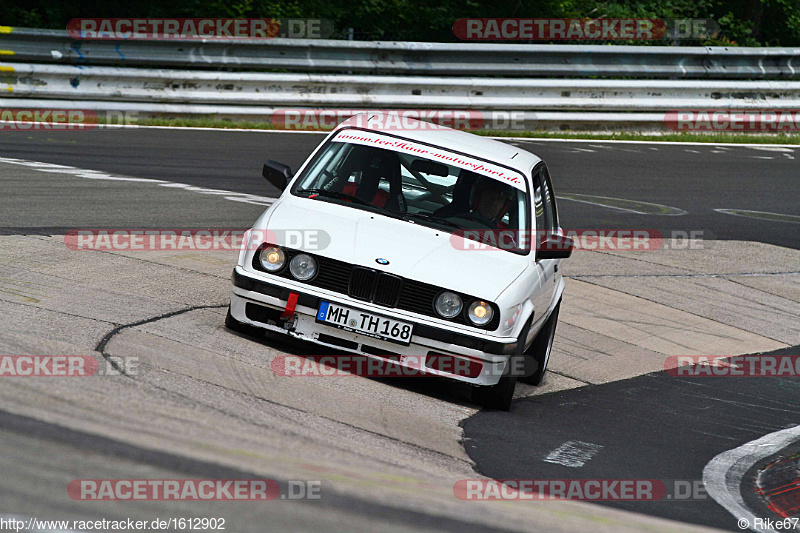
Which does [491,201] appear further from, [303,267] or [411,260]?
[303,267]

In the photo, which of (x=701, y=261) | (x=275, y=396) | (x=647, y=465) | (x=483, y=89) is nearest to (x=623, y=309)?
(x=701, y=261)

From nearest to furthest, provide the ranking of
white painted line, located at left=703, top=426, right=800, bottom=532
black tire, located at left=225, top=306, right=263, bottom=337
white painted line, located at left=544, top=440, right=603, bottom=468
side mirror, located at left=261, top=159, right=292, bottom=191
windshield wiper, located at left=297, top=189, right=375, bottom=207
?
white painted line, located at left=703, top=426, right=800, bottom=532, white painted line, located at left=544, top=440, right=603, bottom=468, black tire, located at left=225, top=306, right=263, bottom=337, windshield wiper, located at left=297, top=189, right=375, bottom=207, side mirror, located at left=261, top=159, right=292, bottom=191

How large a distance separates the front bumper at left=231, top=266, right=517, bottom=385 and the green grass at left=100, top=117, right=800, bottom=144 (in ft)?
37.5

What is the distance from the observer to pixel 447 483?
5.00 m

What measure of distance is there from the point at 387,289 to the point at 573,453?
1.47 metres

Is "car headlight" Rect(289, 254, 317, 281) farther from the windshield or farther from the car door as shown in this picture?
the car door

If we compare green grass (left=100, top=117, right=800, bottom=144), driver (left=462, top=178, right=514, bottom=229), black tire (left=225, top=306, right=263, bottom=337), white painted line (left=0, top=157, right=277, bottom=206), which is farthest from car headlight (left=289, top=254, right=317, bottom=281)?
green grass (left=100, top=117, right=800, bottom=144)

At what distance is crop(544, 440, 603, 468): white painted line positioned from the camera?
20.1 feet

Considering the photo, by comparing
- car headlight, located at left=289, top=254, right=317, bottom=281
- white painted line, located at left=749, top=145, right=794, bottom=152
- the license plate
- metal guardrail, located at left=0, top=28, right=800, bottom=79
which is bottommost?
the license plate

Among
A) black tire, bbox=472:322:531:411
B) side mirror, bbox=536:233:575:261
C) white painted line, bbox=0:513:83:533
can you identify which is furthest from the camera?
side mirror, bbox=536:233:575:261

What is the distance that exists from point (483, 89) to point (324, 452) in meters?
15.5

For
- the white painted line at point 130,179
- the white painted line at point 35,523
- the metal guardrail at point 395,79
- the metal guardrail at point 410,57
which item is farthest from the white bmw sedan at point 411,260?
the metal guardrail at point 410,57

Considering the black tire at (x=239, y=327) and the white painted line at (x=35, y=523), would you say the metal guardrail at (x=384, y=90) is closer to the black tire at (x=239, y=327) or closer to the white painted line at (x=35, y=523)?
the black tire at (x=239, y=327)

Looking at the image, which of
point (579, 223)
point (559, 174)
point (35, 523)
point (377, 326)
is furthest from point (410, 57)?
point (35, 523)
